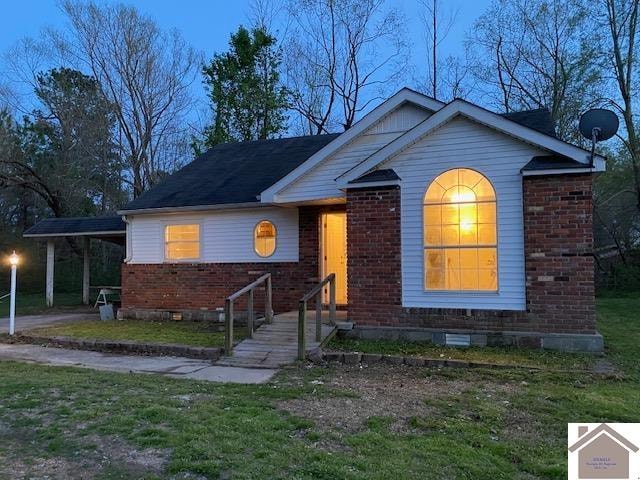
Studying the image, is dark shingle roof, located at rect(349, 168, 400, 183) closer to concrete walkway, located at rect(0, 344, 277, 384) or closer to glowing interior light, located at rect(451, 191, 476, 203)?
glowing interior light, located at rect(451, 191, 476, 203)

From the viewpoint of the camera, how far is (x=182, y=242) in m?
13.1

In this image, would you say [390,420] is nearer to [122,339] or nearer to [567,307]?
[567,307]

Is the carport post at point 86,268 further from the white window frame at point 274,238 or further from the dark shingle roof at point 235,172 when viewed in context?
the white window frame at point 274,238

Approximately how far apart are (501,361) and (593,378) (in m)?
1.24

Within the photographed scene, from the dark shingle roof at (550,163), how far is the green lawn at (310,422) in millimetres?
3050

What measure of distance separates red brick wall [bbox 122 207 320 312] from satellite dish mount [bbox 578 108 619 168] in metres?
5.68

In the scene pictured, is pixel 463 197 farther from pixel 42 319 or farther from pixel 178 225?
pixel 42 319

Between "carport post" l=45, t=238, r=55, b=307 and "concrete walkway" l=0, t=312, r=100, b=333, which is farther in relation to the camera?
"carport post" l=45, t=238, r=55, b=307

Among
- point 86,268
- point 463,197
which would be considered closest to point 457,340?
point 463,197

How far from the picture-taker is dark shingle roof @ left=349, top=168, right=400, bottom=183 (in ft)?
30.1

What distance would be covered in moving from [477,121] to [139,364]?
682 centimetres

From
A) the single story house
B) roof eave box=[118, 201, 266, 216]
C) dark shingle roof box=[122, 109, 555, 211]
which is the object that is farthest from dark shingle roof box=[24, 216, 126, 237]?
the single story house

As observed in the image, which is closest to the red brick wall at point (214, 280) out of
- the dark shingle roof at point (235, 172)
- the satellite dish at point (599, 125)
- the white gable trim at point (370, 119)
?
the white gable trim at point (370, 119)

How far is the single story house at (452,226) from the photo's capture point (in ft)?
26.6
